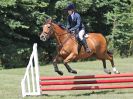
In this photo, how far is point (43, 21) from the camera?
3170 cm

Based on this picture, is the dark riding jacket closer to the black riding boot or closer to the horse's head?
the black riding boot

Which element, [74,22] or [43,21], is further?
[43,21]

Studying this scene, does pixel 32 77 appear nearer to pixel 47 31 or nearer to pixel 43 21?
pixel 47 31

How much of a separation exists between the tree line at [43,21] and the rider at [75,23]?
1574 cm

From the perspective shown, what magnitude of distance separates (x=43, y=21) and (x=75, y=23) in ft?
58.7

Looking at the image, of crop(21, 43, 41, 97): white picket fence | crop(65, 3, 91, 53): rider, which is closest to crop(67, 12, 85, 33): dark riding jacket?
crop(65, 3, 91, 53): rider

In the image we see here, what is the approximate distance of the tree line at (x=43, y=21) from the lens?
31406mm

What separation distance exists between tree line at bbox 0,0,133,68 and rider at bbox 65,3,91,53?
15738 millimetres

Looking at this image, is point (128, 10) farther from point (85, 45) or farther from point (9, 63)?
point (85, 45)

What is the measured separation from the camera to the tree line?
31406 mm

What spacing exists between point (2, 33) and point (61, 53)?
60.9 feet

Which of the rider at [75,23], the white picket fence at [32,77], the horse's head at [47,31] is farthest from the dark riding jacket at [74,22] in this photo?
the white picket fence at [32,77]

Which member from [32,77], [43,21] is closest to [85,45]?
[32,77]

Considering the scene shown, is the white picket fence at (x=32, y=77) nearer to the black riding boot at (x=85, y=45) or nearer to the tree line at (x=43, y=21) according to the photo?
the black riding boot at (x=85, y=45)
